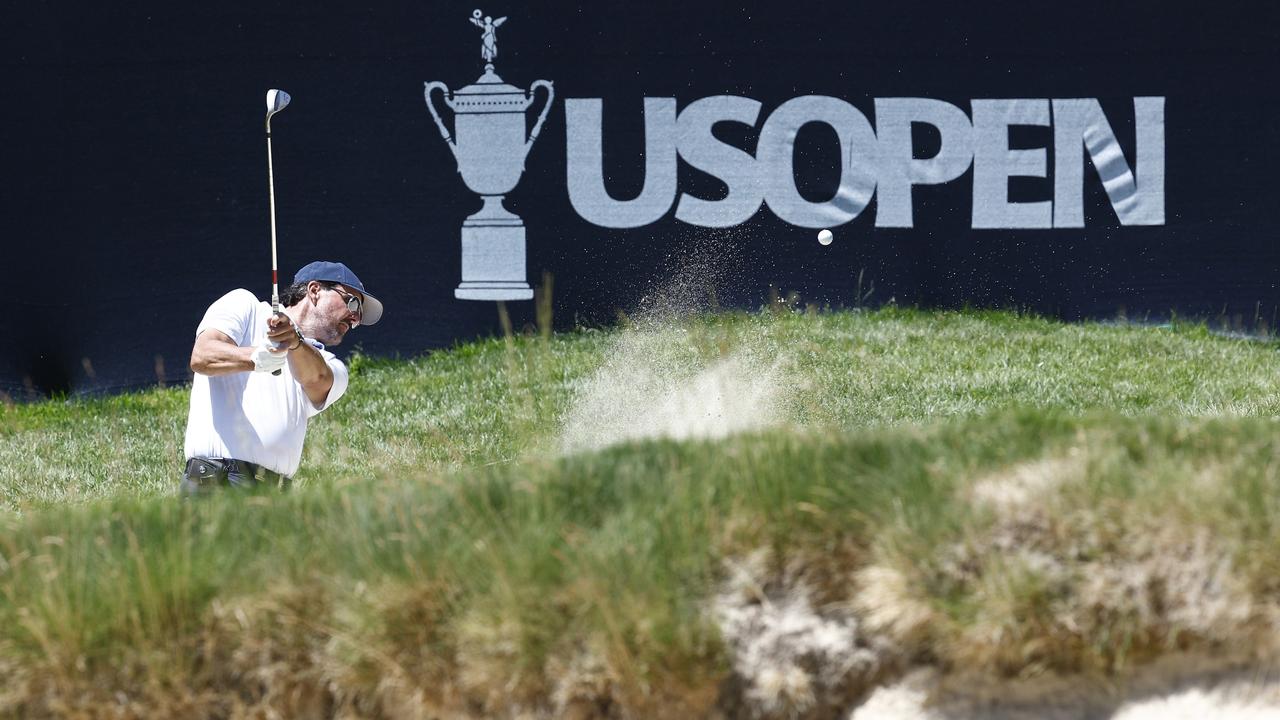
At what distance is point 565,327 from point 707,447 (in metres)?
7.92

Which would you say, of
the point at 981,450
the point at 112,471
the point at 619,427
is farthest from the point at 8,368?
the point at 981,450

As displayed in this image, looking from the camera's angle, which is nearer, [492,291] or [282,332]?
[282,332]

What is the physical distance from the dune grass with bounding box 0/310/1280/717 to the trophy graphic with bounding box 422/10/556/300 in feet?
25.7

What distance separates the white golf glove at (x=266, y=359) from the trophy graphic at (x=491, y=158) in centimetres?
658

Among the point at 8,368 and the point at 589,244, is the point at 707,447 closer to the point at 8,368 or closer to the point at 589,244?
the point at 589,244

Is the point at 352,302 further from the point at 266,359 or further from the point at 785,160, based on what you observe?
the point at 785,160

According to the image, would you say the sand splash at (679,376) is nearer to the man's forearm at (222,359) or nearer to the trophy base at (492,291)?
the trophy base at (492,291)

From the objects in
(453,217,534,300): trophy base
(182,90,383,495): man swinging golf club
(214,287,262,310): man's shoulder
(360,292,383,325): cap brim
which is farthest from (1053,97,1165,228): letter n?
(214,287,262,310): man's shoulder

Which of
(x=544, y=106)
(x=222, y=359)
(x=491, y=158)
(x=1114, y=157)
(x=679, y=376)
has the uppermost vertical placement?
(x=544, y=106)

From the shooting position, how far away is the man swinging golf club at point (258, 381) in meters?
5.26

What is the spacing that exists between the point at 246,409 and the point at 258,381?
0.47 ft

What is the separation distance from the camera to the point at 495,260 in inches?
464

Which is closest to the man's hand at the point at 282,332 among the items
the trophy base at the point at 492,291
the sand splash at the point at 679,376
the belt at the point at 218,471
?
the belt at the point at 218,471

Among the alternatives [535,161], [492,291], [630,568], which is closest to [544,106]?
[535,161]
